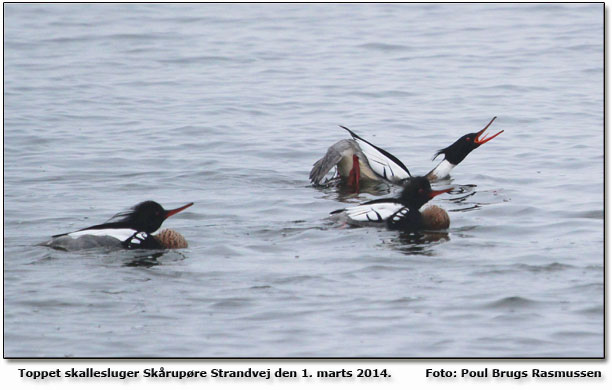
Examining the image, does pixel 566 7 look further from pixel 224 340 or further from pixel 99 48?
pixel 224 340

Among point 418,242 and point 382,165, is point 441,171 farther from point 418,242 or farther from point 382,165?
point 418,242

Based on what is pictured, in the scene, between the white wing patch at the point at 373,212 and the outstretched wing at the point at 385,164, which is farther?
the outstretched wing at the point at 385,164

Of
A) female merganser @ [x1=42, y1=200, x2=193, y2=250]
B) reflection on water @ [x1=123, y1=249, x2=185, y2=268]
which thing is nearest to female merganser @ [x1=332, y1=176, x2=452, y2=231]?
female merganser @ [x1=42, y1=200, x2=193, y2=250]

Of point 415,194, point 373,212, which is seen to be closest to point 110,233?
point 373,212

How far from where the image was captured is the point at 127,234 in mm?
8812

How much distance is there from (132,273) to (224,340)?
171cm

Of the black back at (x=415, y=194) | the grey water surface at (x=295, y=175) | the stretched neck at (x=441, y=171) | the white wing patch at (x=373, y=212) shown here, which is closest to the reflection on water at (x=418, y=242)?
the grey water surface at (x=295, y=175)

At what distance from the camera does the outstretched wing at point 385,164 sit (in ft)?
39.7

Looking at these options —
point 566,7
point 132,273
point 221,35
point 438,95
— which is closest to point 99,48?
point 221,35

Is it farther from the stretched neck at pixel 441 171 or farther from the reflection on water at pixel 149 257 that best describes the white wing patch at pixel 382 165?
the reflection on water at pixel 149 257

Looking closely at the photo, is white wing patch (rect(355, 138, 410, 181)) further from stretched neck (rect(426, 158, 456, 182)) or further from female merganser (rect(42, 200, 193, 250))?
female merganser (rect(42, 200, 193, 250))

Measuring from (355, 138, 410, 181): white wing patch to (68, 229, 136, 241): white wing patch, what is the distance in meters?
4.15

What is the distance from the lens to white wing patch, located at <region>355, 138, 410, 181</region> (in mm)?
12094

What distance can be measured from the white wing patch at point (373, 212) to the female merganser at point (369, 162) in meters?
2.30
